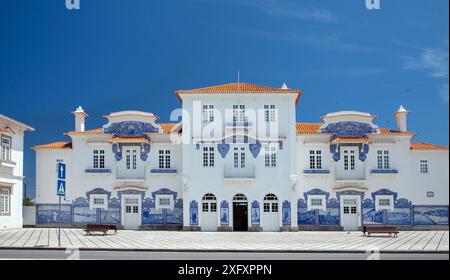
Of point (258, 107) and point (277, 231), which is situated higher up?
point (258, 107)

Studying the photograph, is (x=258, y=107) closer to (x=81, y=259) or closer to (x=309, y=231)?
(x=309, y=231)

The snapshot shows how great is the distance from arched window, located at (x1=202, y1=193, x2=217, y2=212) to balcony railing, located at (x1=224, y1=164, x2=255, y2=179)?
1408 millimetres

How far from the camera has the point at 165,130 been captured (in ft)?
98.7

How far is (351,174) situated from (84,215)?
14158 mm

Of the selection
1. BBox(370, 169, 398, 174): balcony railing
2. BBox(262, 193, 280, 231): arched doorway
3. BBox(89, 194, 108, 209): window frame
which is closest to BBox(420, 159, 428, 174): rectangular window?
BBox(370, 169, 398, 174): balcony railing

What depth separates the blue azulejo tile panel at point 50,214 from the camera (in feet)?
70.6

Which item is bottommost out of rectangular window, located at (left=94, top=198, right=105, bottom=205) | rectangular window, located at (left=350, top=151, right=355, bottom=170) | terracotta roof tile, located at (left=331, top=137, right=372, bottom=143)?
rectangular window, located at (left=94, top=198, right=105, bottom=205)

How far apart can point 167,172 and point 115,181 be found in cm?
279

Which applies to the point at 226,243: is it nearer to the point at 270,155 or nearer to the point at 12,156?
the point at 12,156

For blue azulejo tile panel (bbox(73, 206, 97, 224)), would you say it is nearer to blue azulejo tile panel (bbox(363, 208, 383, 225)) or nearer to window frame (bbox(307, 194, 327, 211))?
window frame (bbox(307, 194, 327, 211))

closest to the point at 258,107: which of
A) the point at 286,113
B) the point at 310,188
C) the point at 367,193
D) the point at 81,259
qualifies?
the point at 286,113

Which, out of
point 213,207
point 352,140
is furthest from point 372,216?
point 213,207

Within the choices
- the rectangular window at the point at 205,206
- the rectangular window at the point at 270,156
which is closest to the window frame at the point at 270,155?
the rectangular window at the point at 270,156

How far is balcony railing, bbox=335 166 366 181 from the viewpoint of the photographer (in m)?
29.1
